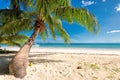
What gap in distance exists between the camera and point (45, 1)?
288 inches

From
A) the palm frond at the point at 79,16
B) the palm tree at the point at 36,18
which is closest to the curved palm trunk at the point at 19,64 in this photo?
the palm tree at the point at 36,18

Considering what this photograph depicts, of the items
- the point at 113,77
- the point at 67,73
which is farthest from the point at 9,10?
the point at 113,77

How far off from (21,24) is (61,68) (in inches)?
92.3

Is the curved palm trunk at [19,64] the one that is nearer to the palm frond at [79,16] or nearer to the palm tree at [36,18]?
the palm tree at [36,18]

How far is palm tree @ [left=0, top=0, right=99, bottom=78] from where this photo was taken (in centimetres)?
761

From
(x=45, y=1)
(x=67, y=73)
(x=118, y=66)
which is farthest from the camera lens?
(x=118, y=66)

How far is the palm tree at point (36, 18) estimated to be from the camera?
7.61 metres

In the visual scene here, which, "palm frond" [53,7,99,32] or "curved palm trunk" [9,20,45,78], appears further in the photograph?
"palm frond" [53,7,99,32]

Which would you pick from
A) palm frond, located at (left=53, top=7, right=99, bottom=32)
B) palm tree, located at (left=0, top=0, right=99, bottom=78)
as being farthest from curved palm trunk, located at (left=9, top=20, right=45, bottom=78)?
palm frond, located at (left=53, top=7, right=99, bottom=32)

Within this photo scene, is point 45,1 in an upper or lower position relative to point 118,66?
upper

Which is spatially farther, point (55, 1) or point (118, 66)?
point (118, 66)

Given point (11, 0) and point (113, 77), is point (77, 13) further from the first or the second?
point (11, 0)

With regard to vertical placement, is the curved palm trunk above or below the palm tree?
below

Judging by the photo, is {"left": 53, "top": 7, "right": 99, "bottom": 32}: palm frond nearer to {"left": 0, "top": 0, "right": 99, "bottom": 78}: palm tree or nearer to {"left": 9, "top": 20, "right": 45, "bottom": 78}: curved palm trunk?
{"left": 0, "top": 0, "right": 99, "bottom": 78}: palm tree
